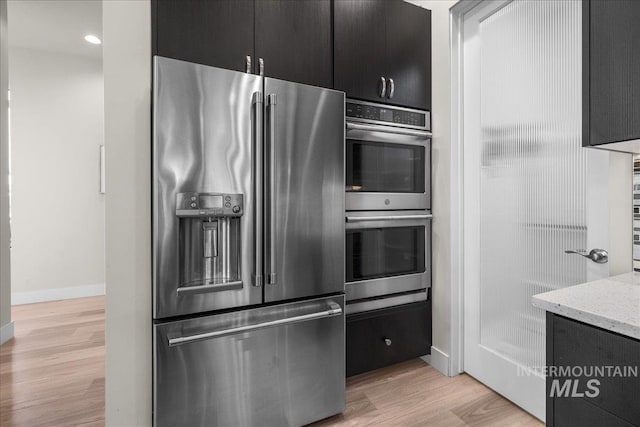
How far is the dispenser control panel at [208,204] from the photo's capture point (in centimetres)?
137

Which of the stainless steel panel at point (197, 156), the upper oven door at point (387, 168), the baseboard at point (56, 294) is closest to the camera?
the stainless steel panel at point (197, 156)

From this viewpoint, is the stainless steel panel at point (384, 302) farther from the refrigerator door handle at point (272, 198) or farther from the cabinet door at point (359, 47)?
the cabinet door at point (359, 47)

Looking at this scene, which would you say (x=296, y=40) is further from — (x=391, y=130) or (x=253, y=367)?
(x=253, y=367)

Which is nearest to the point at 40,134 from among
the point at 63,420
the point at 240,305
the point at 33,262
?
the point at 33,262

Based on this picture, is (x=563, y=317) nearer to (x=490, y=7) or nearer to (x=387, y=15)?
(x=490, y=7)

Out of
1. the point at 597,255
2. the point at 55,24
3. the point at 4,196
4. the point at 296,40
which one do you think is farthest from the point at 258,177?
the point at 55,24

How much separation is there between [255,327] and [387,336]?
96 centimetres

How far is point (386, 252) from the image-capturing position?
82.6 inches

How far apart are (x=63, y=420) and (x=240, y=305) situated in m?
1.27

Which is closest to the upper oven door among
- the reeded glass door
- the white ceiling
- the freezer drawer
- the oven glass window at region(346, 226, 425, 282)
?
the oven glass window at region(346, 226, 425, 282)

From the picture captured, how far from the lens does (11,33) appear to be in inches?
142

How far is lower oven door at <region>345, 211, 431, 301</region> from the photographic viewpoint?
1.98 meters

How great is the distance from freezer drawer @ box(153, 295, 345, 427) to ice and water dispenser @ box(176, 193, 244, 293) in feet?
0.53

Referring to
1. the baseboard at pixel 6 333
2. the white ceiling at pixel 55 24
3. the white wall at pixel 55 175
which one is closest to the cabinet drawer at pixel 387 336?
the baseboard at pixel 6 333
